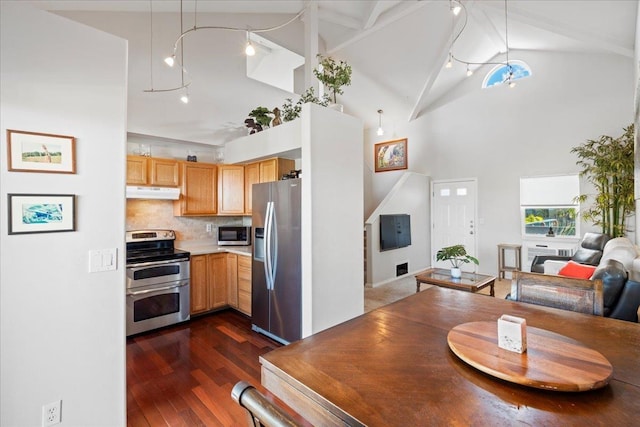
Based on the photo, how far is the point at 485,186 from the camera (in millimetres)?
6121

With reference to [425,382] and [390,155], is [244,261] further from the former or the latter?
[390,155]

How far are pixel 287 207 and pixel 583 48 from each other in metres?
5.73

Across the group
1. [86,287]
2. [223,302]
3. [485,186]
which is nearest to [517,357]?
[86,287]

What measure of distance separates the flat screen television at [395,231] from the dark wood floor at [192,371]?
2971 millimetres

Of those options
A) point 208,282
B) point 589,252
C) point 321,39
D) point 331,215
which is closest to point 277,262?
point 331,215

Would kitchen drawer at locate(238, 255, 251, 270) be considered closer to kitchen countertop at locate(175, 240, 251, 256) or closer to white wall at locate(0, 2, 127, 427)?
kitchen countertop at locate(175, 240, 251, 256)

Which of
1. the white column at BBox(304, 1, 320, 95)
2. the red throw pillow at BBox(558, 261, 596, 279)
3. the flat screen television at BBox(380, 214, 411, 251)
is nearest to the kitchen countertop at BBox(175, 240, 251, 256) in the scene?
the white column at BBox(304, 1, 320, 95)

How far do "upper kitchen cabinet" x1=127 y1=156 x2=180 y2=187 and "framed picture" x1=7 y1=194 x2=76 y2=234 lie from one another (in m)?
2.14

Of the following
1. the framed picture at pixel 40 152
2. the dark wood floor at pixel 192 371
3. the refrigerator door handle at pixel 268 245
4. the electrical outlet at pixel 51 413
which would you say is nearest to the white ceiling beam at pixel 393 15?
the refrigerator door handle at pixel 268 245

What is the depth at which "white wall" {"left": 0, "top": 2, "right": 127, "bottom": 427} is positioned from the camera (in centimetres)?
149

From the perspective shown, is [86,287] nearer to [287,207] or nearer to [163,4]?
[287,207]

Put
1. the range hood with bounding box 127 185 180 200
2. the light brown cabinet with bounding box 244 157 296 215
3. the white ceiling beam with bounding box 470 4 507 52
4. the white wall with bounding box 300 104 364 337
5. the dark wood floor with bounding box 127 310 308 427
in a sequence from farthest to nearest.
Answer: the white ceiling beam with bounding box 470 4 507 52
the light brown cabinet with bounding box 244 157 296 215
the range hood with bounding box 127 185 180 200
the white wall with bounding box 300 104 364 337
the dark wood floor with bounding box 127 310 308 427

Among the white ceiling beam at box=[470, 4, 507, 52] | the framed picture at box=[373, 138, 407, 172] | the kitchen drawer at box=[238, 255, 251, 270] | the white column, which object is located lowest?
the kitchen drawer at box=[238, 255, 251, 270]

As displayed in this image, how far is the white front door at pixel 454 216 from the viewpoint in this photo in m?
6.32
